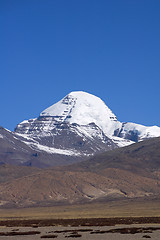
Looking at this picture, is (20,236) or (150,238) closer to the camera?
(150,238)

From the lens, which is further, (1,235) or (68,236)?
(1,235)

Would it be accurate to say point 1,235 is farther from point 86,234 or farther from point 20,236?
point 86,234

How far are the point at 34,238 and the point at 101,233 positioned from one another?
11248 mm

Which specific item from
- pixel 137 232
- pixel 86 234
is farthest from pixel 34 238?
pixel 137 232

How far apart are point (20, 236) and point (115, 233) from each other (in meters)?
16.1

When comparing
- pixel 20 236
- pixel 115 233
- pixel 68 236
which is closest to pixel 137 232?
pixel 115 233

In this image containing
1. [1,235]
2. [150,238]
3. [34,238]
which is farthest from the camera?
[1,235]

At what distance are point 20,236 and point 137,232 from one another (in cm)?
1959

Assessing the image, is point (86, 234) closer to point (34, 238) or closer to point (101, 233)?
point (101, 233)

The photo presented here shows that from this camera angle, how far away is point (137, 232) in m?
90.1

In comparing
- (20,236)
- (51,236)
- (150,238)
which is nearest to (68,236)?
(51,236)

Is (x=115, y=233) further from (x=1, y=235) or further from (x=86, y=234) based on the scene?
(x=1, y=235)

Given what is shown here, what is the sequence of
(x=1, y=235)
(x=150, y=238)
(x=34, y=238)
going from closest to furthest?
1. (x=150, y=238)
2. (x=34, y=238)
3. (x=1, y=235)

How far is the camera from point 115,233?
9050 cm
